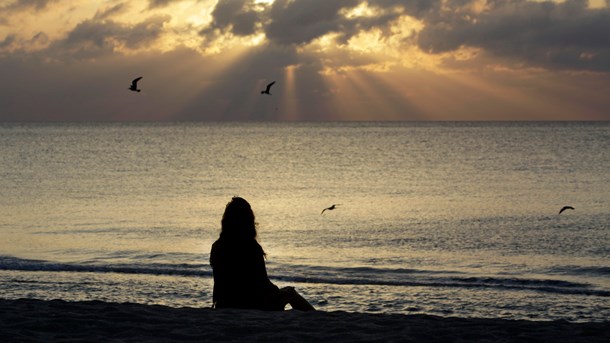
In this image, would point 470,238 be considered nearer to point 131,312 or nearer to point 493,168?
point 131,312

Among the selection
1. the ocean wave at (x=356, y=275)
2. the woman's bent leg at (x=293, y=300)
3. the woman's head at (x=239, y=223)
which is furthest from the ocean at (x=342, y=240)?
the woman's head at (x=239, y=223)

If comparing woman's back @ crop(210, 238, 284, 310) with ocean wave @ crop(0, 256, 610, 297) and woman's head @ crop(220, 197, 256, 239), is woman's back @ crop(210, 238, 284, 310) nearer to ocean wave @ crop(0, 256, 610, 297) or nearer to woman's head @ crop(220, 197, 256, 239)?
woman's head @ crop(220, 197, 256, 239)

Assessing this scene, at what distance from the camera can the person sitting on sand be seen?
8.79 meters

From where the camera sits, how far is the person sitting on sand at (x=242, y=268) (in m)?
8.79

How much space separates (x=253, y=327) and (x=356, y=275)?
35.0ft

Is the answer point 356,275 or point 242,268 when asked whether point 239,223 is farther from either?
point 356,275

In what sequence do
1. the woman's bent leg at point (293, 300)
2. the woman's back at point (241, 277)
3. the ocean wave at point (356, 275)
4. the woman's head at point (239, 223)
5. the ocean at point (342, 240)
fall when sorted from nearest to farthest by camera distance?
the woman's head at point (239, 223) < the woman's back at point (241, 277) < the woman's bent leg at point (293, 300) < the ocean at point (342, 240) < the ocean wave at point (356, 275)

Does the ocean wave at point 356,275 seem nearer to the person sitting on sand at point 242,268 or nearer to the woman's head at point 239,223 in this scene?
the person sitting on sand at point 242,268

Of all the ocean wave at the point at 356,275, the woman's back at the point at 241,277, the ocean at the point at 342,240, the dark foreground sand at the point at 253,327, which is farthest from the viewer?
the ocean wave at the point at 356,275

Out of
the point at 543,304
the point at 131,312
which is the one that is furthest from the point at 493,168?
the point at 131,312

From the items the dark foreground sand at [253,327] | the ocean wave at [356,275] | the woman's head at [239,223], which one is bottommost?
the ocean wave at [356,275]

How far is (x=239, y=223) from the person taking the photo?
8781mm

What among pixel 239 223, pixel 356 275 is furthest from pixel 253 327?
pixel 356 275

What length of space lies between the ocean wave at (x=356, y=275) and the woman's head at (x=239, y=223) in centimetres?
904
